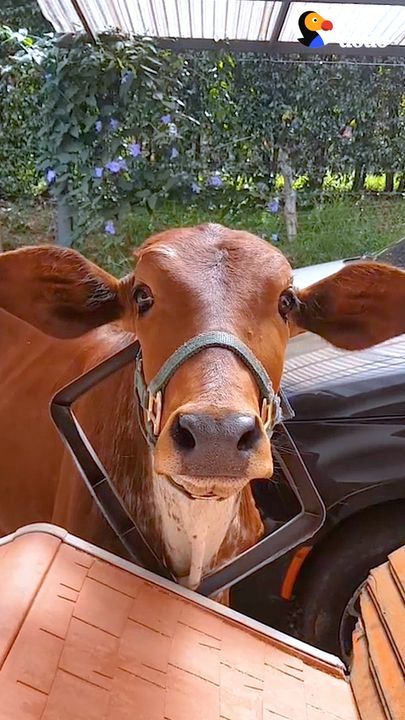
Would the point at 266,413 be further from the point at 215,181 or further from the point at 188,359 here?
the point at 215,181

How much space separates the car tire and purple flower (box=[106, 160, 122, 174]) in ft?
9.84

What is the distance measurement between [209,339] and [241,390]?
0.44ft

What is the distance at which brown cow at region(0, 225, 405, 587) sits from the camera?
4.42 ft

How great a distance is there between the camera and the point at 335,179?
6914 mm

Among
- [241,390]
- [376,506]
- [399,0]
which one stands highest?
[399,0]

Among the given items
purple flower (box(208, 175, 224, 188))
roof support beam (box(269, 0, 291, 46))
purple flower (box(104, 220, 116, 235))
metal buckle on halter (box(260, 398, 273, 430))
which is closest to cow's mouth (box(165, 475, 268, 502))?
metal buckle on halter (box(260, 398, 273, 430))

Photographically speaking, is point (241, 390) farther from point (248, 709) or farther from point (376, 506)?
point (376, 506)

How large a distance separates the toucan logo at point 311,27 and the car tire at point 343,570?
8.04 feet

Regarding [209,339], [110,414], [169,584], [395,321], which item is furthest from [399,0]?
[169,584]

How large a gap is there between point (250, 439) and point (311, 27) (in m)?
3.50

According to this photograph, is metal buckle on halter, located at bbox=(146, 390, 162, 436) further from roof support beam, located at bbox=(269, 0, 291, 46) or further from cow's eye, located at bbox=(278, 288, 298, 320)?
roof support beam, located at bbox=(269, 0, 291, 46)

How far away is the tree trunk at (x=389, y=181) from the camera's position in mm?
7040

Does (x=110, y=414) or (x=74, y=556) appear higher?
(x=74, y=556)

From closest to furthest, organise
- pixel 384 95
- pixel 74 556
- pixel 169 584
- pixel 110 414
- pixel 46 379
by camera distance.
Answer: pixel 74 556 < pixel 169 584 < pixel 110 414 < pixel 46 379 < pixel 384 95
